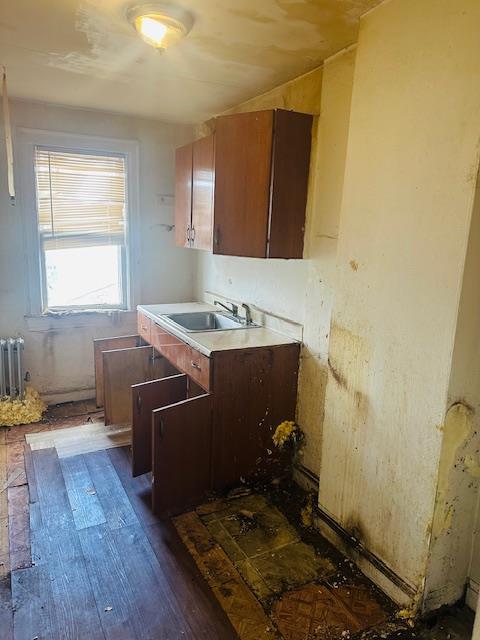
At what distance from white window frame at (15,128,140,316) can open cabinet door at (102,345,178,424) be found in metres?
0.70

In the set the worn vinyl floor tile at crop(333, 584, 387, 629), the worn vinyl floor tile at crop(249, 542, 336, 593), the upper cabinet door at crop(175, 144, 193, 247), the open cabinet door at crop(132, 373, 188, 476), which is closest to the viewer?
the worn vinyl floor tile at crop(333, 584, 387, 629)

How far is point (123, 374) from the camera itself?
3092mm

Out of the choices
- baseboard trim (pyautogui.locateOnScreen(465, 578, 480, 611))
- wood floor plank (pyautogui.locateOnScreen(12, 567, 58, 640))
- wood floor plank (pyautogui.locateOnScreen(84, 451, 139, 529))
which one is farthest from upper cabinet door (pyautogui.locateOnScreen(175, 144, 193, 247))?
baseboard trim (pyautogui.locateOnScreen(465, 578, 480, 611))

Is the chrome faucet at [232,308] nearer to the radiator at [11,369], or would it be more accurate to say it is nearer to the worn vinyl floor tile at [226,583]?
the worn vinyl floor tile at [226,583]

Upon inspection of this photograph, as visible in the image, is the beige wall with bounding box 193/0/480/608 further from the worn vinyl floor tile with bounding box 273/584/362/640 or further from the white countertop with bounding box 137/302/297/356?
the white countertop with bounding box 137/302/297/356

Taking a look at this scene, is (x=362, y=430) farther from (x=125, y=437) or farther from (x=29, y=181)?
(x=29, y=181)

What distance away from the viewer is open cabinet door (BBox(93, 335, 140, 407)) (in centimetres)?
314

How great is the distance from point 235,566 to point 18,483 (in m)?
1.36

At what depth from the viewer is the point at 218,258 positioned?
3457 millimetres

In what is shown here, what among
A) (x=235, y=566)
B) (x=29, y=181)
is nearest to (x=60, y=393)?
(x=29, y=181)

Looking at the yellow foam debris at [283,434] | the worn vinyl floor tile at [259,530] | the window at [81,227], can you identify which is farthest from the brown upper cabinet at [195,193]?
the worn vinyl floor tile at [259,530]

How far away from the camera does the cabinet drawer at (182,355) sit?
232 cm

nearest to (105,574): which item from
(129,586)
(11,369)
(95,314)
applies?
(129,586)

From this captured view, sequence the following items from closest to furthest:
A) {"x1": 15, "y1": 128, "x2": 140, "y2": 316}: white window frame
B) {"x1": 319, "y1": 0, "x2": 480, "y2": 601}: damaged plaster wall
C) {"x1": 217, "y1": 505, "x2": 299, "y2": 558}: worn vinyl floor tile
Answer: {"x1": 319, "y1": 0, "x2": 480, "y2": 601}: damaged plaster wall → {"x1": 217, "y1": 505, "x2": 299, "y2": 558}: worn vinyl floor tile → {"x1": 15, "y1": 128, "x2": 140, "y2": 316}: white window frame
